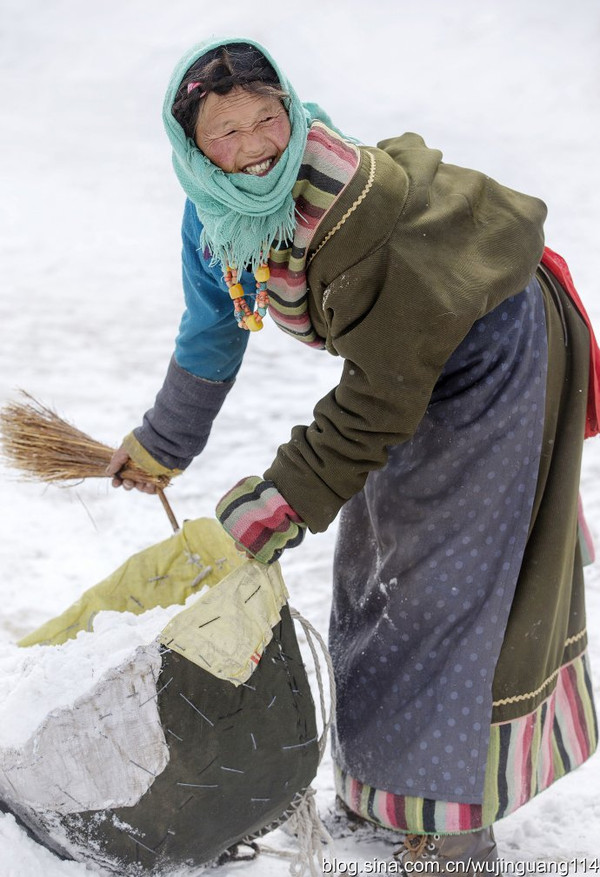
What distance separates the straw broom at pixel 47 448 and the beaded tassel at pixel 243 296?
2.13ft

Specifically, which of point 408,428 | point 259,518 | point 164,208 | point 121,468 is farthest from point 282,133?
point 164,208

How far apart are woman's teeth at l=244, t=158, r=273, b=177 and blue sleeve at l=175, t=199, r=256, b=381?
0.84 ft

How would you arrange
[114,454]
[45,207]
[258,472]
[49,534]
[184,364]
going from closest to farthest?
[184,364] < [114,454] < [49,534] < [258,472] < [45,207]

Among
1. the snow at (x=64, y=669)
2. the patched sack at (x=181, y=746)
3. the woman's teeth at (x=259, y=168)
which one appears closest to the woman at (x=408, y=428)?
the woman's teeth at (x=259, y=168)

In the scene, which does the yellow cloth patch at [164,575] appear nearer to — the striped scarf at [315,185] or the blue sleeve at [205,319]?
the blue sleeve at [205,319]

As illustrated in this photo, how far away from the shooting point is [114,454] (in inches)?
83.1

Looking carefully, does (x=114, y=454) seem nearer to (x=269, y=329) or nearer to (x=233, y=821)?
(x=233, y=821)

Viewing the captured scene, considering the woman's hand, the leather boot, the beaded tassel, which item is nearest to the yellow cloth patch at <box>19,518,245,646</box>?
the woman's hand

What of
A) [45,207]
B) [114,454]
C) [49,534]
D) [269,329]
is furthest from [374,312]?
[45,207]

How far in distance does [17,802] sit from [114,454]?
76 centimetres

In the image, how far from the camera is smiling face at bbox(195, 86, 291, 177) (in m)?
1.42

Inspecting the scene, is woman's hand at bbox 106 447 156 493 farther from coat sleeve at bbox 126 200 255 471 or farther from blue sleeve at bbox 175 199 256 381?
blue sleeve at bbox 175 199 256 381

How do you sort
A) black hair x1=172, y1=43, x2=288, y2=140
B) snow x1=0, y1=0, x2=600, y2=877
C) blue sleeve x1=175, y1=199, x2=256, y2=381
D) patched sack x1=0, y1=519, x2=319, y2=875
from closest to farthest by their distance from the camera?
black hair x1=172, y1=43, x2=288, y2=140 < patched sack x1=0, y1=519, x2=319, y2=875 < blue sleeve x1=175, y1=199, x2=256, y2=381 < snow x1=0, y1=0, x2=600, y2=877

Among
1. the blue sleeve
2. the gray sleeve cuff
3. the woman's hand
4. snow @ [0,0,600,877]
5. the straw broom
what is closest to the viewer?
the blue sleeve
